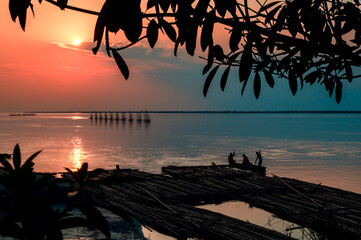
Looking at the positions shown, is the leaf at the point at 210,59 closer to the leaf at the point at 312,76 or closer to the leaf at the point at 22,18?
the leaf at the point at 22,18

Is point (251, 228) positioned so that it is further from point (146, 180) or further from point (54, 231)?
point (54, 231)

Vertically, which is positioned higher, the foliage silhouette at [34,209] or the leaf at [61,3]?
the leaf at [61,3]

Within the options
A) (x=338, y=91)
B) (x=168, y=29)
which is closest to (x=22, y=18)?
(x=168, y=29)

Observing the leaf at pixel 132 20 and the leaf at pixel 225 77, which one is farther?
the leaf at pixel 225 77

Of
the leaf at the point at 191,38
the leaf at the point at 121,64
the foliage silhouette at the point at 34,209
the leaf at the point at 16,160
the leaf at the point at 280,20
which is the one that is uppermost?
the leaf at the point at 280,20

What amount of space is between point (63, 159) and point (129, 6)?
47.0 meters

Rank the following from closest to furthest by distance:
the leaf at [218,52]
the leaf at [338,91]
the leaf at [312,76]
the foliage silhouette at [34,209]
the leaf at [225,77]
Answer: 1. the foliage silhouette at [34,209]
2. the leaf at [225,77]
3. the leaf at [218,52]
4. the leaf at [338,91]
5. the leaf at [312,76]

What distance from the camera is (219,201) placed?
17.5 m

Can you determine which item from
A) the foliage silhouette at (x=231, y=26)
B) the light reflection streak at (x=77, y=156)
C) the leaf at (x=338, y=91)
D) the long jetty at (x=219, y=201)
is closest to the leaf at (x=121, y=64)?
the foliage silhouette at (x=231, y=26)

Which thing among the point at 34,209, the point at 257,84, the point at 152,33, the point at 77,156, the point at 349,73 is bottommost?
the point at 77,156

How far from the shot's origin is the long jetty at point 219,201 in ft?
38.5

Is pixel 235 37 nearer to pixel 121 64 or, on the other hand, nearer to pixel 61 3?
pixel 121 64

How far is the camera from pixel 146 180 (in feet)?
65.1

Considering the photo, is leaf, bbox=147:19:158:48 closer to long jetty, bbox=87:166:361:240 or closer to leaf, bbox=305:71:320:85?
leaf, bbox=305:71:320:85
